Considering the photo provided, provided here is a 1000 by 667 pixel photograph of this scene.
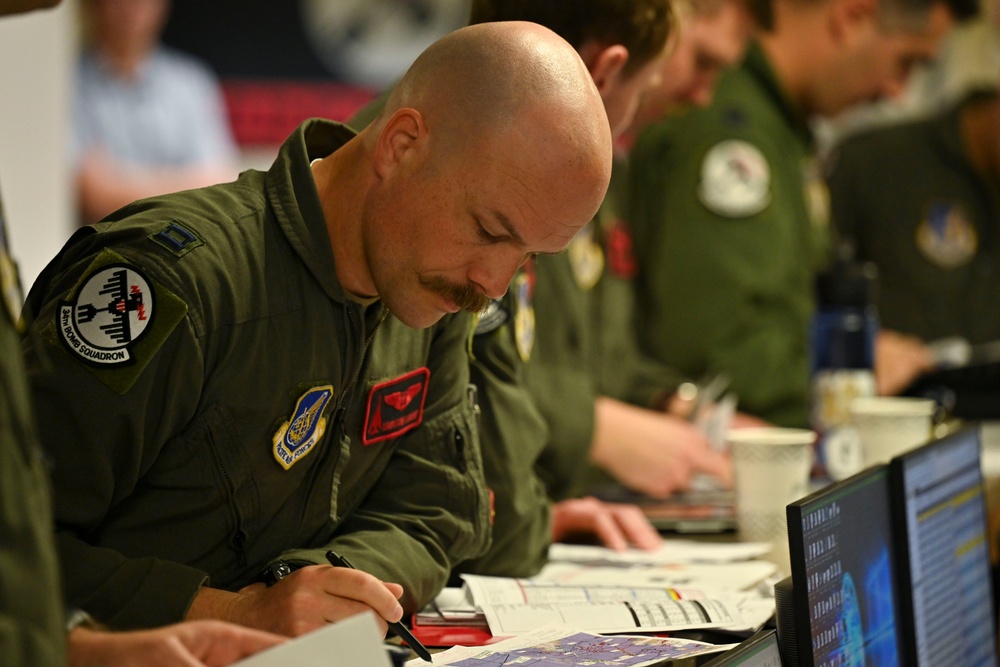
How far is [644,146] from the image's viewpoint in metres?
2.91

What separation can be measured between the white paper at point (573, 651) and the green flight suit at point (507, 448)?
289 mm

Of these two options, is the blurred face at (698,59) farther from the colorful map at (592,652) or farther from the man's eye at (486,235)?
the colorful map at (592,652)

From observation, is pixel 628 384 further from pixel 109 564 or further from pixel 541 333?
pixel 109 564

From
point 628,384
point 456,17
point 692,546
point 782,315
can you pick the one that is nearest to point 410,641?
point 692,546

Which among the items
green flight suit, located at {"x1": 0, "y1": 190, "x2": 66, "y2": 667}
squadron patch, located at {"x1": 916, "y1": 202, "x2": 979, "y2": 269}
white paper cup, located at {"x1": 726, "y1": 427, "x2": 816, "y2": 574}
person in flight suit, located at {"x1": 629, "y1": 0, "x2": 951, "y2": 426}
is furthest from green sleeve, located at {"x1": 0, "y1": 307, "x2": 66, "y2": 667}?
squadron patch, located at {"x1": 916, "y1": 202, "x2": 979, "y2": 269}

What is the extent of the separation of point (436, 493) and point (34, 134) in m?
2.35

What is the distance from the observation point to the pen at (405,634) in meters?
1.21

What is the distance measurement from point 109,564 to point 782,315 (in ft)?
6.34

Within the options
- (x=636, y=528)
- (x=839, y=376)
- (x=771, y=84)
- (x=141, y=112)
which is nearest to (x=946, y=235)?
(x=771, y=84)

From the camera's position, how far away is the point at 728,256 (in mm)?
2725

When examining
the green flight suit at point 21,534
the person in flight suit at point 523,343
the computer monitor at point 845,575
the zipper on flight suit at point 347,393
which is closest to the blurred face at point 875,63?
the person in flight suit at point 523,343

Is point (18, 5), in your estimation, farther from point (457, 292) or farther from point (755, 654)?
point (755, 654)

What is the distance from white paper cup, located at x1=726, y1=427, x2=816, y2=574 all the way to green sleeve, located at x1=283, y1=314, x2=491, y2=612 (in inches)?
20.1

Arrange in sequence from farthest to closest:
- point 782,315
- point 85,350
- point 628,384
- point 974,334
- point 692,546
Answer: point 974,334 < point 782,315 < point 628,384 < point 692,546 < point 85,350
